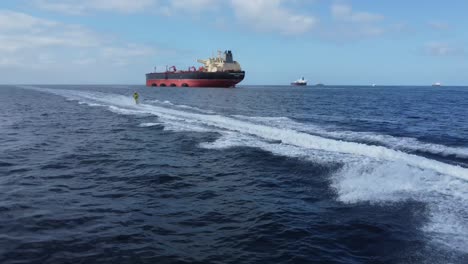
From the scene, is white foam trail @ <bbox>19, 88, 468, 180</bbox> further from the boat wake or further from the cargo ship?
the cargo ship

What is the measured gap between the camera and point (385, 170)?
1519 cm

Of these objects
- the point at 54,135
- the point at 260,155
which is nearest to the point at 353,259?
the point at 260,155

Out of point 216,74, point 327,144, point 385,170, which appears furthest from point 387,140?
point 216,74

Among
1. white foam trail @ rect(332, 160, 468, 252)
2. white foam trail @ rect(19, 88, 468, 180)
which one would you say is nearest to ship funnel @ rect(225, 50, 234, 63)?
white foam trail @ rect(19, 88, 468, 180)

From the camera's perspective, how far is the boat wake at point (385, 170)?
10508 mm

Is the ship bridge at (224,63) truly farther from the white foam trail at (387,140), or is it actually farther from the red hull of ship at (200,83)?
the white foam trail at (387,140)

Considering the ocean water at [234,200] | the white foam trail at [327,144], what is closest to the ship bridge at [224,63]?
the white foam trail at [327,144]

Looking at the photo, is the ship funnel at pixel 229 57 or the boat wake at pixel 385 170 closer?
the boat wake at pixel 385 170

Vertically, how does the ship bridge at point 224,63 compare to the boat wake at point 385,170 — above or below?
above

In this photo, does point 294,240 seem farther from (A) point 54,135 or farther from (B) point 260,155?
(A) point 54,135

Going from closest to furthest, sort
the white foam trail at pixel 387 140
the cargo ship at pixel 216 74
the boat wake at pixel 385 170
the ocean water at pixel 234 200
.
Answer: the ocean water at pixel 234 200 < the boat wake at pixel 385 170 < the white foam trail at pixel 387 140 < the cargo ship at pixel 216 74

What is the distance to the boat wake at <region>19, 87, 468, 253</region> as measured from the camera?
1051 cm

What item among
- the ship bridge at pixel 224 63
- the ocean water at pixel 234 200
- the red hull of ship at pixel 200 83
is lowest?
the ocean water at pixel 234 200

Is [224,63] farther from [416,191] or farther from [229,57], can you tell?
[416,191]
